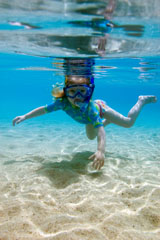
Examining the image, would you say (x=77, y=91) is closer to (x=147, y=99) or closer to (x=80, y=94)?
(x=80, y=94)

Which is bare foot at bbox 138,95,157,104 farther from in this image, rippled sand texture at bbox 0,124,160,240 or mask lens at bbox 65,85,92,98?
mask lens at bbox 65,85,92,98

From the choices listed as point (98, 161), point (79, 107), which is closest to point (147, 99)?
point (79, 107)

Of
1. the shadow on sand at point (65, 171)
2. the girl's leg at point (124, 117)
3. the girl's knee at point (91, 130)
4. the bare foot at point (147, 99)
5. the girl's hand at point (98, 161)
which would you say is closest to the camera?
the girl's hand at point (98, 161)

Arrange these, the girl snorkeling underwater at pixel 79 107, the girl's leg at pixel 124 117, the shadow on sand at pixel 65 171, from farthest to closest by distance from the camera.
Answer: the girl's leg at pixel 124 117 → the girl snorkeling underwater at pixel 79 107 → the shadow on sand at pixel 65 171

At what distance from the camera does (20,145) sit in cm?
873

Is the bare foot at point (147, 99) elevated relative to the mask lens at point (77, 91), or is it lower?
lower

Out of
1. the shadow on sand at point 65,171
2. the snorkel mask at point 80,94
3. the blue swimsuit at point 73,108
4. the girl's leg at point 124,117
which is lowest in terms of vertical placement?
the shadow on sand at point 65,171

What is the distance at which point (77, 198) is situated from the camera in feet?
12.5

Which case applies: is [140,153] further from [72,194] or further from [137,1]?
[137,1]

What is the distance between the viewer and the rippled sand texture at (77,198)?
2.73m

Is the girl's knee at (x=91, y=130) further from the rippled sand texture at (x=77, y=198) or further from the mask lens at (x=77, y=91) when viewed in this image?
the mask lens at (x=77, y=91)

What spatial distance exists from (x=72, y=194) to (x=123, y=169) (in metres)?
2.31

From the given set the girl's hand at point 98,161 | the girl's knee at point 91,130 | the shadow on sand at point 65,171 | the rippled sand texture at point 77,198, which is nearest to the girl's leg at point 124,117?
the girl's knee at point 91,130

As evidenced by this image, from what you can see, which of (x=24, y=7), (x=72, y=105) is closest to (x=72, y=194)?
(x=72, y=105)
